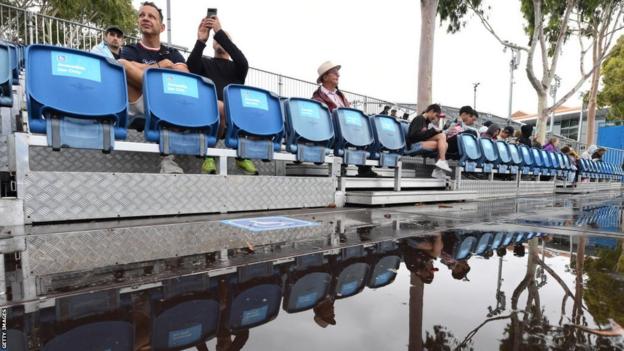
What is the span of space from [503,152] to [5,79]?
7519 mm

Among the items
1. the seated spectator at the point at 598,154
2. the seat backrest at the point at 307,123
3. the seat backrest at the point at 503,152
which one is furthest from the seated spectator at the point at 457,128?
the seated spectator at the point at 598,154

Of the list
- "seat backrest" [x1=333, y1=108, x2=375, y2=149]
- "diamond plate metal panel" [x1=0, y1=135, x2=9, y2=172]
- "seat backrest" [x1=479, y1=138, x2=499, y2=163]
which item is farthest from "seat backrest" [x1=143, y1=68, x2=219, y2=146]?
"seat backrest" [x1=479, y1=138, x2=499, y2=163]

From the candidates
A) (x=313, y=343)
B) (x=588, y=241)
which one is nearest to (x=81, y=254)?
(x=313, y=343)

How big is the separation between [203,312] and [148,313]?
0.56 feet

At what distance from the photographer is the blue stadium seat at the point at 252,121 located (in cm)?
337

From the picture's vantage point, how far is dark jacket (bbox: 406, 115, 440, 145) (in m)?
5.34

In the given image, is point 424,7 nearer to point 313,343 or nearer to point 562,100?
point 562,100

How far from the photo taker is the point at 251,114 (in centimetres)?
346

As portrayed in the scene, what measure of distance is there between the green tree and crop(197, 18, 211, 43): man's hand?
29614 millimetres

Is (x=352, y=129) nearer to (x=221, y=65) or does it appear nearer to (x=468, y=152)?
(x=221, y=65)

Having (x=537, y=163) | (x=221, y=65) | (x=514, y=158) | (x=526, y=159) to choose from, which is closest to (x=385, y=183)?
(x=221, y=65)

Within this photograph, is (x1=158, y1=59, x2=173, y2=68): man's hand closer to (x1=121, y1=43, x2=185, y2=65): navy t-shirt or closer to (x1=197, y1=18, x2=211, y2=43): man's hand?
(x1=121, y1=43, x2=185, y2=65): navy t-shirt

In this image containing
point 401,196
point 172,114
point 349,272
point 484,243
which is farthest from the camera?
point 401,196

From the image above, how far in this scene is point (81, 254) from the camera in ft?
5.66
